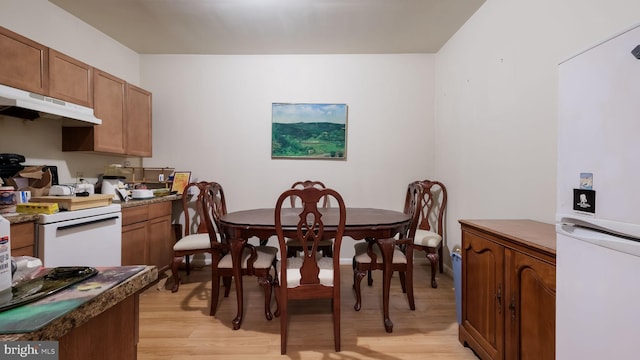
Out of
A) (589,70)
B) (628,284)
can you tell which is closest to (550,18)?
(589,70)

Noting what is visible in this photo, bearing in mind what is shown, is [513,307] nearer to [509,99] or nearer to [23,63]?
[509,99]

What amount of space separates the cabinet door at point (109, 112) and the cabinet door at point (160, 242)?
2.76 ft

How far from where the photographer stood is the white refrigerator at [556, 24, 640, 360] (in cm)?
79

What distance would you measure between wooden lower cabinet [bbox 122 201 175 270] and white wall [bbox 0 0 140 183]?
0.76 m

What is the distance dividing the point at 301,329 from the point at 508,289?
1.37m

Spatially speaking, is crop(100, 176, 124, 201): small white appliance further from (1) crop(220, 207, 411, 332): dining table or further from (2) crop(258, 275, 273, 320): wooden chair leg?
(2) crop(258, 275, 273, 320): wooden chair leg

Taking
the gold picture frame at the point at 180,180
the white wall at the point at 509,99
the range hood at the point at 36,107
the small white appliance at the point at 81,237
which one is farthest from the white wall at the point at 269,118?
the small white appliance at the point at 81,237

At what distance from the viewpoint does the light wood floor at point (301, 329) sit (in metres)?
1.76

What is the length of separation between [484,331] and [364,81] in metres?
2.84

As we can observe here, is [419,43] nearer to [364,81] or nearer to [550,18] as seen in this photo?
[364,81]

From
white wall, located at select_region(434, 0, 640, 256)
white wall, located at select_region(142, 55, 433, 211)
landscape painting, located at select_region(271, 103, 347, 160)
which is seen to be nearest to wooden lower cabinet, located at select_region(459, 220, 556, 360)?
white wall, located at select_region(434, 0, 640, 256)

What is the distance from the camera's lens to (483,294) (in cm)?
158

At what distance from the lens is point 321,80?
3439 millimetres

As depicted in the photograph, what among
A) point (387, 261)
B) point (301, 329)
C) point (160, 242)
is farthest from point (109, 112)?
point (387, 261)
